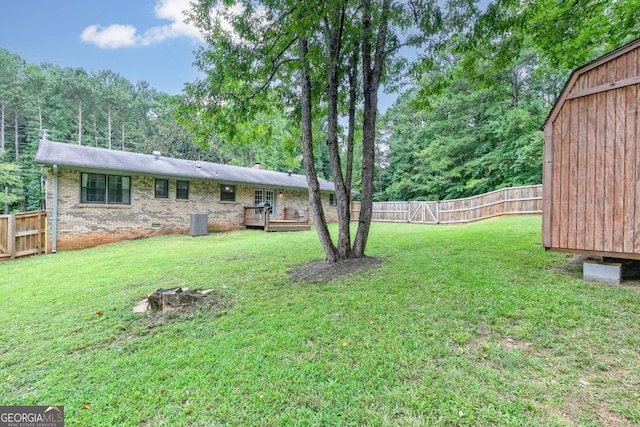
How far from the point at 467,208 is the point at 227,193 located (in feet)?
42.5

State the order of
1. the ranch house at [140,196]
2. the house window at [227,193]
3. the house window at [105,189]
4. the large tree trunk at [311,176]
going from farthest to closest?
the house window at [227,193]
the house window at [105,189]
the ranch house at [140,196]
the large tree trunk at [311,176]

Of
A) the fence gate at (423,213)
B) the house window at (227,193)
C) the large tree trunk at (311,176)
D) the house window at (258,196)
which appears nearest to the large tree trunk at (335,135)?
the large tree trunk at (311,176)

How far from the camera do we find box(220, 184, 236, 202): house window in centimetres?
1485

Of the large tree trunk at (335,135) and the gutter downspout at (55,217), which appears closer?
the large tree trunk at (335,135)

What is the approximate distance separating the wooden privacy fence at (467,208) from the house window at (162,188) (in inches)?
379

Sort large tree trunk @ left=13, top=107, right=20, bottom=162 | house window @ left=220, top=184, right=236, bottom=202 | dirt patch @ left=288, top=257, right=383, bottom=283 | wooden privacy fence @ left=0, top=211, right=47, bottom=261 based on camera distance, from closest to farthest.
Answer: dirt patch @ left=288, top=257, right=383, bottom=283 → wooden privacy fence @ left=0, top=211, right=47, bottom=261 → house window @ left=220, top=184, right=236, bottom=202 → large tree trunk @ left=13, top=107, right=20, bottom=162

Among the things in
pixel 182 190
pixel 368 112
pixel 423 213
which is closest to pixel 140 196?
pixel 182 190

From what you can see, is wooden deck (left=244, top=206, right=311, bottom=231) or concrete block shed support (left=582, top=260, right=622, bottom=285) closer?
concrete block shed support (left=582, top=260, right=622, bottom=285)

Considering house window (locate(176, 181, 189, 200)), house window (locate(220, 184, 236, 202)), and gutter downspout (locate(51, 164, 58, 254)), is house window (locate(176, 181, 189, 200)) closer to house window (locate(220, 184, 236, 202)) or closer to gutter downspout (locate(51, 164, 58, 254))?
house window (locate(220, 184, 236, 202))

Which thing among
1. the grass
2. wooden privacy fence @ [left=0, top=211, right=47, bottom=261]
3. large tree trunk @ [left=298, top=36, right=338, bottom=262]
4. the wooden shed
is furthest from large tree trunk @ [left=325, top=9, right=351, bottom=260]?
wooden privacy fence @ [left=0, top=211, right=47, bottom=261]

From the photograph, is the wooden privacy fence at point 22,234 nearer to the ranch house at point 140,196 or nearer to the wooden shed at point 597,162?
the ranch house at point 140,196

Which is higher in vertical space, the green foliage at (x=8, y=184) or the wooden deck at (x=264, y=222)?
the green foliage at (x=8, y=184)

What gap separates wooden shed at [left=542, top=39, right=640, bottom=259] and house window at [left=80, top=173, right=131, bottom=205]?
45.6 ft

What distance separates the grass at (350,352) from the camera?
203cm
